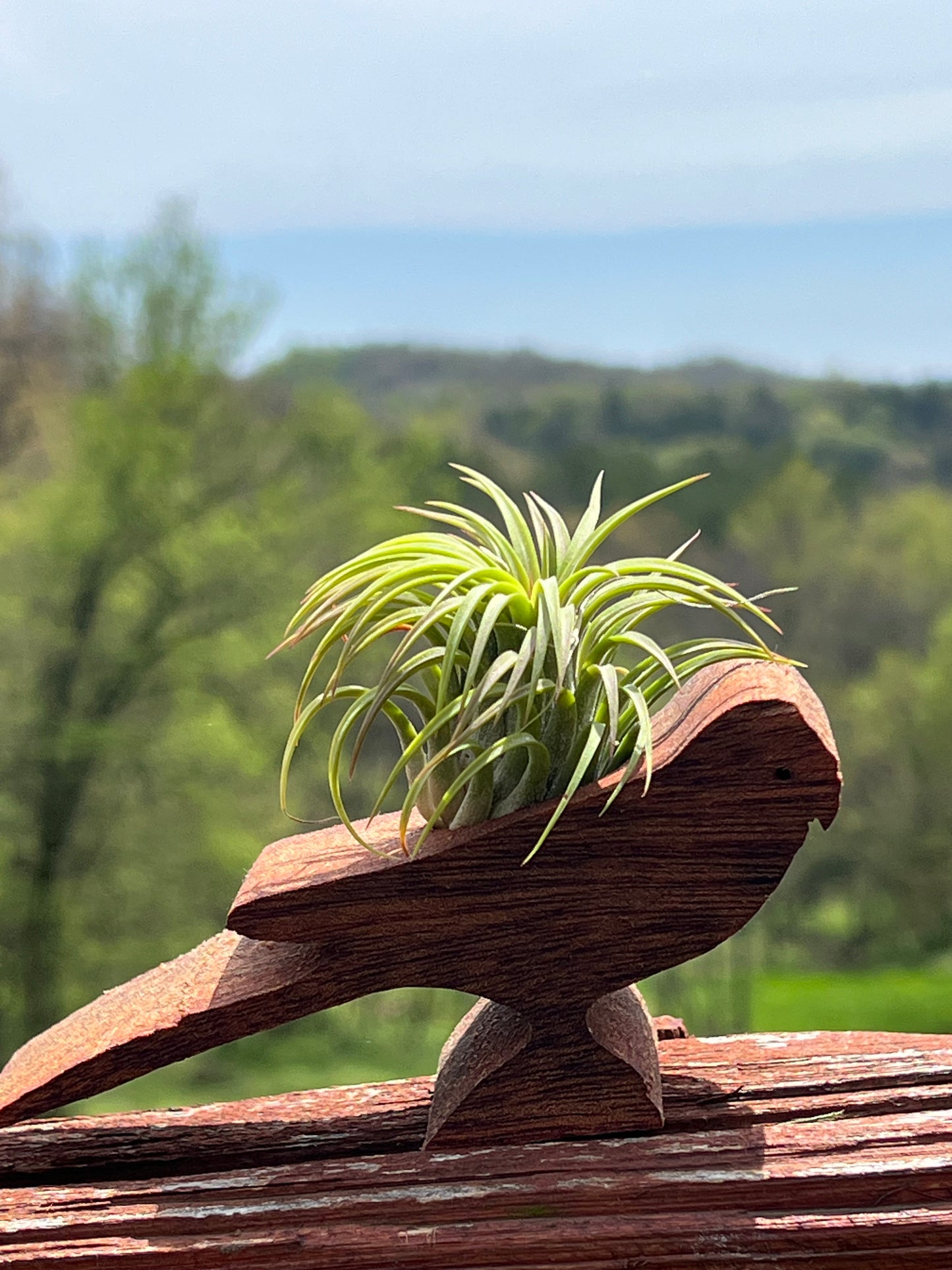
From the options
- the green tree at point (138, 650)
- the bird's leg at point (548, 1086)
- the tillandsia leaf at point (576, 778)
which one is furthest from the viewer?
the green tree at point (138, 650)

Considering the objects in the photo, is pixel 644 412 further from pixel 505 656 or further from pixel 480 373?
pixel 505 656

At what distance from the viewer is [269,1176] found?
857mm

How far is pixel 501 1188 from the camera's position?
83 centimetres

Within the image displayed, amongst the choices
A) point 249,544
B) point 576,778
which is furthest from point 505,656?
point 249,544

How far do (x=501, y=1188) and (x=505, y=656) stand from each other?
38 cm

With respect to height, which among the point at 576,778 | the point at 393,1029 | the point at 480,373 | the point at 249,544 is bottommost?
the point at 393,1029

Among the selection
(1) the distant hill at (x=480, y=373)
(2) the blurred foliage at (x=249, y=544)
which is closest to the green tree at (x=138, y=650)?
(2) the blurred foliage at (x=249, y=544)

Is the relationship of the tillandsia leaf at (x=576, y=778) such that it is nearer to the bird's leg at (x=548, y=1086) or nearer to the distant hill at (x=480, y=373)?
the bird's leg at (x=548, y=1086)

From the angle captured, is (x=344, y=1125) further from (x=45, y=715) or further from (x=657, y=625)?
(x=45, y=715)

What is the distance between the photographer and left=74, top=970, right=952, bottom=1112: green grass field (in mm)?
3801

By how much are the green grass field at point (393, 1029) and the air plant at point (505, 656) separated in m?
2.95

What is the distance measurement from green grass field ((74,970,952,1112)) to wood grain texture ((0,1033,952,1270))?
109 inches

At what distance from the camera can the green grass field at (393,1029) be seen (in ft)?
12.5

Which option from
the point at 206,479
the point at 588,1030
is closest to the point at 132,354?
the point at 206,479
